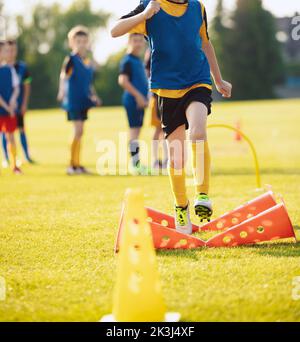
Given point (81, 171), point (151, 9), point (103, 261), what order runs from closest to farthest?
1. point (103, 261)
2. point (151, 9)
3. point (81, 171)

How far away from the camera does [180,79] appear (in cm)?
510

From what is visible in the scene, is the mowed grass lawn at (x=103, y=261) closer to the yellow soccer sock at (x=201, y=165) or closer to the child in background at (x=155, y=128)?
the yellow soccer sock at (x=201, y=165)

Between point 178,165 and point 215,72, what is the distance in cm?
92

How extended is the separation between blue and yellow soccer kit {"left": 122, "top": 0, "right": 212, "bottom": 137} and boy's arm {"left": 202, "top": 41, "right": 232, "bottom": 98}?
0.99 ft

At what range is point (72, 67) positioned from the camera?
10.3 metres

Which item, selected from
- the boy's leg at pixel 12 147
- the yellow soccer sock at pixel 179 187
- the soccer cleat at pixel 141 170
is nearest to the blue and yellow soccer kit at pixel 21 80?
the boy's leg at pixel 12 147

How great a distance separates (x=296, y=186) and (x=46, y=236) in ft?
12.7

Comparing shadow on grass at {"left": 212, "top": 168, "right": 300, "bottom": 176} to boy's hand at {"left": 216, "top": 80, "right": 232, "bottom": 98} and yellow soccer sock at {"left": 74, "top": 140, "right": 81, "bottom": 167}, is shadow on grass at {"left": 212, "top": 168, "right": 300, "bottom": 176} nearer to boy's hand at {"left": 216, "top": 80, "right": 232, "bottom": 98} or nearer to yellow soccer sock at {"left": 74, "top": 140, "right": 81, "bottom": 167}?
yellow soccer sock at {"left": 74, "top": 140, "right": 81, "bottom": 167}

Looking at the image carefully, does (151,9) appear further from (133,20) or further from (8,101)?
(8,101)

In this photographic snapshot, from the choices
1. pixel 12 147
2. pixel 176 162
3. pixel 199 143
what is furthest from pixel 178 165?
pixel 12 147

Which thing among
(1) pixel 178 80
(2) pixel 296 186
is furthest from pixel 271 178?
(1) pixel 178 80

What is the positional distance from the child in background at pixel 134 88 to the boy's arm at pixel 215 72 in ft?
15.6

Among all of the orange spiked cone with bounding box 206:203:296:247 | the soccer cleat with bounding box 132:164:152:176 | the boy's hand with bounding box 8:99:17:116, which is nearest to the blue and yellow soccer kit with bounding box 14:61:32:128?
the boy's hand with bounding box 8:99:17:116
